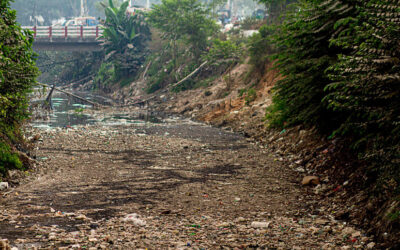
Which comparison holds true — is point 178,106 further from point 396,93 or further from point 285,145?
point 396,93

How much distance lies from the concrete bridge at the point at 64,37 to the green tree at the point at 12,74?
85.7 feet

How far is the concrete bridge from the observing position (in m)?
32.6

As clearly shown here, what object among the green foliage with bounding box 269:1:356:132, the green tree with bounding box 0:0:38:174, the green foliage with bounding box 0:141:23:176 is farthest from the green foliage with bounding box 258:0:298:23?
the green foliage with bounding box 0:141:23:176

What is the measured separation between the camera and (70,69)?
42.8 metres

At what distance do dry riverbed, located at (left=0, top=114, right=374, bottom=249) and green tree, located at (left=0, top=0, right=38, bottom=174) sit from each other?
799 mm

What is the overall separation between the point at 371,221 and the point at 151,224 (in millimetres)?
2595

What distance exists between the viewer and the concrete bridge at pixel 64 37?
107 ft

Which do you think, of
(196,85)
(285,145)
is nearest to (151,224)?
(285,145)

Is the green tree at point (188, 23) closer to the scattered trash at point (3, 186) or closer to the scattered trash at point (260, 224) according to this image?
the scattered trash at point (3, 186)

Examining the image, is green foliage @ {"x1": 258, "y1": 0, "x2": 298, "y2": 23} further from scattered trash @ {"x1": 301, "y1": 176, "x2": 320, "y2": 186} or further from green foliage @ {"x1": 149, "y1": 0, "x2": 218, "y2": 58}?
scattered trash @ {"x1": 301, "y1": 176, "x2": 320, "y2": 186}

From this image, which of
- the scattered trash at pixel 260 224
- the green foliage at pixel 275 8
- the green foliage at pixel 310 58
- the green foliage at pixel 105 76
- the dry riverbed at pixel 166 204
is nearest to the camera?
the dry riverbed at pixel 166 204

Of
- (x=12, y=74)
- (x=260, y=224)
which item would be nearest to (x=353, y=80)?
(x=260, y=224)

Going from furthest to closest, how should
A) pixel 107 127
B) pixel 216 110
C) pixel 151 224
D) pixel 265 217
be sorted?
1. pixel 216 110
2. pixel 107 127
3. pixel 265 217
4. pixel 151 224

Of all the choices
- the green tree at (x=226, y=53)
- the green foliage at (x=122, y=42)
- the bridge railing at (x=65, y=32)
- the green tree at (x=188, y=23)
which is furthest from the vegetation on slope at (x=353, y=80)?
the bridge railing at (x=65, y=32)
